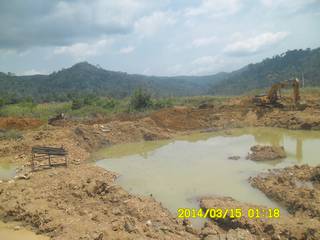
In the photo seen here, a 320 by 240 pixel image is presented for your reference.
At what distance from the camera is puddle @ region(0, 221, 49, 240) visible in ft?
24.0

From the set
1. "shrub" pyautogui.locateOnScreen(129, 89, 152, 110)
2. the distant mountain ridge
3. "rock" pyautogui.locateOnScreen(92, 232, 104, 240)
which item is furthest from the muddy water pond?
the distant mountain ridge

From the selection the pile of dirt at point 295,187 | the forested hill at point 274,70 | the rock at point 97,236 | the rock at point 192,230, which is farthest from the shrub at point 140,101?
the forested hill at point 274,70

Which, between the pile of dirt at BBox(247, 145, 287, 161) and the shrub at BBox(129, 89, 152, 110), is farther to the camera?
the shrub at BBox(129, 89, 152, 110)

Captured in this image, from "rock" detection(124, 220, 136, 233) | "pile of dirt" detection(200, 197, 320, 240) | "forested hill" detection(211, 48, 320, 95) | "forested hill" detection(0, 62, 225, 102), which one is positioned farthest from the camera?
"forested hill" detection(0, 62, 225, 102)

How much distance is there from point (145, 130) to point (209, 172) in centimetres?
893

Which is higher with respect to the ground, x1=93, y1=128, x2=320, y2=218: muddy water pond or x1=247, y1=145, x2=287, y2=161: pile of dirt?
x1=247, y1=145, x2=287, y2=161: pile of dirt

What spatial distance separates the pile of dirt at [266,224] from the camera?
6.38m

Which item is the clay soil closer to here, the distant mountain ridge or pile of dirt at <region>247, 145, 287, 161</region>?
pile of dirt at <region>247, 145, 287, 161</region>

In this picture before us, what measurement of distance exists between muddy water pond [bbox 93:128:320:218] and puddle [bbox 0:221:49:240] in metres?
3.36

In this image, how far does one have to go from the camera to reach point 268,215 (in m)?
7.40

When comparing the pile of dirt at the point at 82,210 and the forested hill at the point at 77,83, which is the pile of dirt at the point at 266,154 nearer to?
the pile of dirt at the point at 82,210

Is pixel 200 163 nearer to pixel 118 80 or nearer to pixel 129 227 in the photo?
pixel 129 227

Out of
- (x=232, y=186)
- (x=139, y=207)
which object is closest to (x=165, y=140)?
(x=232, y=186)

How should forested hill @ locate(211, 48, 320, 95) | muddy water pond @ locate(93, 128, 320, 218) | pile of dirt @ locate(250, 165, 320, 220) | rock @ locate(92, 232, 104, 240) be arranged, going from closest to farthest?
rock @ locate(92, 232, 104, 240), pile of dirt @ locate(250, 165, 320, 220), muddy water pond @ locate(93, 128, 320, 218), forested hill @ locate(211, 48, 320, 95)
